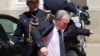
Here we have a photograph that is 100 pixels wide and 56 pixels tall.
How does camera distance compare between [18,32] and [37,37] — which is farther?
[18,32]

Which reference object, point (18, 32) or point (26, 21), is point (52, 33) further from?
point (18, 32)

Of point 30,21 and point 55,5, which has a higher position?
point 30,21

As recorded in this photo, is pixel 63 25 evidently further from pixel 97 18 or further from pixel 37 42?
pixel 97 18

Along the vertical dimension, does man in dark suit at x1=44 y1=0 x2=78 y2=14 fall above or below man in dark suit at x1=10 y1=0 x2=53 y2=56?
below

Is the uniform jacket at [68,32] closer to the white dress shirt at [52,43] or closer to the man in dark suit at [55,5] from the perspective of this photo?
the white dress shirt at [52,43]

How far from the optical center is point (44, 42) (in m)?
5.20

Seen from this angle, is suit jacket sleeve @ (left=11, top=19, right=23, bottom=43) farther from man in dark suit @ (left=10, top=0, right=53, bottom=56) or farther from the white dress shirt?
the white dress shirt

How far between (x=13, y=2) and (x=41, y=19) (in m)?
10.7

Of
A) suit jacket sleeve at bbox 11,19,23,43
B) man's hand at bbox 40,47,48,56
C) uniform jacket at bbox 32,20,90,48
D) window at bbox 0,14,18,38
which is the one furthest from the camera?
window at bbox 0,14,18,38

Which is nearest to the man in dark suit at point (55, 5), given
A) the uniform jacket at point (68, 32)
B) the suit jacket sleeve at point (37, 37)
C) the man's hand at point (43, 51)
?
the uniform jacket at point (68, 32)

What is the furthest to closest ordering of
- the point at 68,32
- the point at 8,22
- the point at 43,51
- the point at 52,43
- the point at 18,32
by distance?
the point at 8,22 → the point at 68,32 → the point at 18,32 → the point at 52,43 → the point at 43,51

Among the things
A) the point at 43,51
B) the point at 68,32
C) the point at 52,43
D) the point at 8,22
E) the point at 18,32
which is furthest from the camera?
the point at 8,22

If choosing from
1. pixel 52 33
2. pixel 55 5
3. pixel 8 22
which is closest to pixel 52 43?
pixel 52 33

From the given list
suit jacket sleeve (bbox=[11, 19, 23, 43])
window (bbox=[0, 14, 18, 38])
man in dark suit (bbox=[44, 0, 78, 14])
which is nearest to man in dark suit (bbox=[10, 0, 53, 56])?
suit jacket sleeve (bbox=[11, 19, 23, 43])
